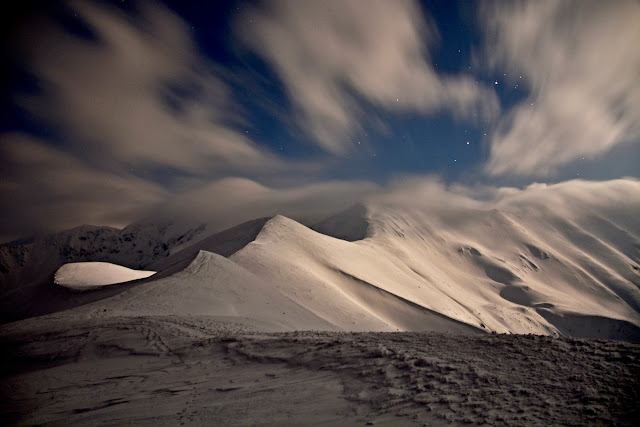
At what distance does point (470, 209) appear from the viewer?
109562mm

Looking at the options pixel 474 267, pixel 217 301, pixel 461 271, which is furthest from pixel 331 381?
pixel 474 267

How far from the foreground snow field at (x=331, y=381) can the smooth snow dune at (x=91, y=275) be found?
2803cm

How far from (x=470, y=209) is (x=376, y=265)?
8371cm

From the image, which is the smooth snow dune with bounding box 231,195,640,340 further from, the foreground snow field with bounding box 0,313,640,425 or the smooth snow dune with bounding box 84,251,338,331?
the foreground snow field with bounding box 0,313,640,425

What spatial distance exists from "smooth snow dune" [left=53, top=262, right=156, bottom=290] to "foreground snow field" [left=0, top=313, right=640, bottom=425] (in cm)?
2803

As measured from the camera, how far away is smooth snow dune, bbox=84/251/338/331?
1391 cm

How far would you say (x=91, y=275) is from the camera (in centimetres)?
3791

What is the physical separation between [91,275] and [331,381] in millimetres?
42109

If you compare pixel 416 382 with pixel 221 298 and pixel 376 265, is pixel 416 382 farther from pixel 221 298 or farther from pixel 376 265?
pixel 376 265

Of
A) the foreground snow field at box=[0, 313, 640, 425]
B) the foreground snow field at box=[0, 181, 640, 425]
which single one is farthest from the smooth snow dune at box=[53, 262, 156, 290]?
the foreground snow field at box=[0, 313, 640, 425]

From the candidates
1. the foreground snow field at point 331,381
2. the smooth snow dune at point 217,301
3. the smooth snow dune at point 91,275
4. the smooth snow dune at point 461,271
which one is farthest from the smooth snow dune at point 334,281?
the smooth snow dune at point 91,275

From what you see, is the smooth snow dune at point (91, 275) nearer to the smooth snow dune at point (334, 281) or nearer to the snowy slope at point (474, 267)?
the smooth snow dune at point (334, 281)

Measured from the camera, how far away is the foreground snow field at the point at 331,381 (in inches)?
169

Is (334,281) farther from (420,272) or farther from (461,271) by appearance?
(461,271)
